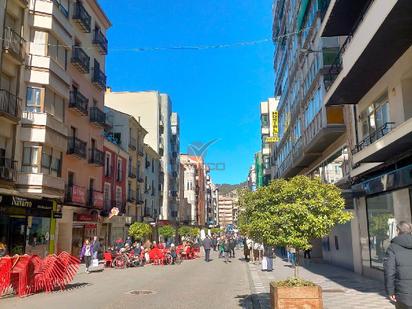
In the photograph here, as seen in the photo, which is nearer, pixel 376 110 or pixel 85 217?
pixel 376 110

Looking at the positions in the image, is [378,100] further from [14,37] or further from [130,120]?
[130,120]

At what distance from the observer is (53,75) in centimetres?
2691

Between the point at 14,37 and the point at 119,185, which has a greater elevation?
Answer: the point at 14,37

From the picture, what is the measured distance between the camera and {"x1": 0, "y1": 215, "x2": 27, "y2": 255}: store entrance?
23.4 m

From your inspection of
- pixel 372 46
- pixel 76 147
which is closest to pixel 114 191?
pixel 76 147

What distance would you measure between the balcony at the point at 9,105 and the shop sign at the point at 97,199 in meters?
12.2

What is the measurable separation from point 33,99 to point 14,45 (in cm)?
328

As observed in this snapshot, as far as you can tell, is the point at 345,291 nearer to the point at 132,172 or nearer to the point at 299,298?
the point at 299,298

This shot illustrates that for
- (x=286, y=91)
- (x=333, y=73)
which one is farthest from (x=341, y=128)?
(x=286, y=91)

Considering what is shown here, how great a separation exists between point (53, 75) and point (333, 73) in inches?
628

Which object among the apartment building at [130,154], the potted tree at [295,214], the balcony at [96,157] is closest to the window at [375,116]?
the potted tree at [295,214]

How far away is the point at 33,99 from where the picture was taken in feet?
84.3

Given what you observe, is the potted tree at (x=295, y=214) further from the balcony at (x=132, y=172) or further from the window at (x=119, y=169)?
the balcony at (x=132, y=172)

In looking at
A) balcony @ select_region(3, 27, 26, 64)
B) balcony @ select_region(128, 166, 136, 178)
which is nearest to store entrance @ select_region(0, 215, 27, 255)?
balcony @ select_region(3, 27, 26, 64)
